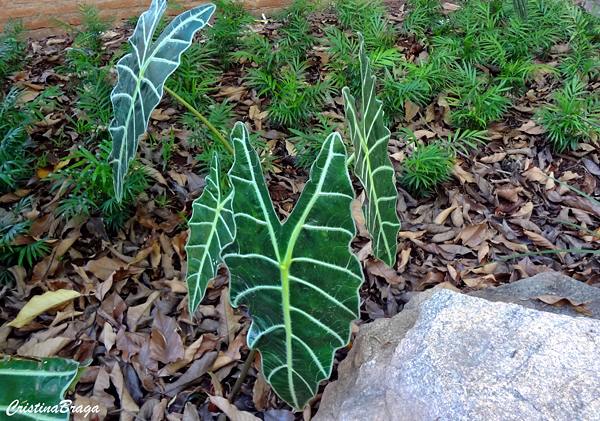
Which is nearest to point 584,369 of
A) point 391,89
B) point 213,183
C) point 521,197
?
point 213,183

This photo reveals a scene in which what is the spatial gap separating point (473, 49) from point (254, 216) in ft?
7.88

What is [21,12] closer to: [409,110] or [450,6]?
[409,110]

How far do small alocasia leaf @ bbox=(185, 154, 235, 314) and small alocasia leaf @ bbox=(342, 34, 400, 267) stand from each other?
37 centimetres

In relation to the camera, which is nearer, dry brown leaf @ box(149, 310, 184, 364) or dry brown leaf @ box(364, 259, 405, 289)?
dry brown leaf @ box(149, 310, 184, 364)

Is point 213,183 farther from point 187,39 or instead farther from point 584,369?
point 584,369

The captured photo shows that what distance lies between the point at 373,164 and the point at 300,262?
33cm

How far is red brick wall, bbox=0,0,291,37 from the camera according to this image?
3.15 meters

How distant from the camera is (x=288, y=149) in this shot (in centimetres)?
240

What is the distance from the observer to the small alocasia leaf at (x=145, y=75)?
0.96m

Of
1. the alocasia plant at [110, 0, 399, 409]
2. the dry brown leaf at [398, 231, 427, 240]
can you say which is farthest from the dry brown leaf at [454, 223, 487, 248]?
the alocasia plant at [110, 0, 399, 409]

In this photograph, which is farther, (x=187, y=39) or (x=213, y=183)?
(x=213, y=183)

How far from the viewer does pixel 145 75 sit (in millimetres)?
1005

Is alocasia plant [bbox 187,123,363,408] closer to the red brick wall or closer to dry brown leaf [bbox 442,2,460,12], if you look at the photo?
the red brick wall

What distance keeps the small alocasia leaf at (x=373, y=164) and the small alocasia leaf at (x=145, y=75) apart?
34 cm
